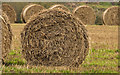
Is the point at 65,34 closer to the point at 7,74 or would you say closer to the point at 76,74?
the point at 76,74

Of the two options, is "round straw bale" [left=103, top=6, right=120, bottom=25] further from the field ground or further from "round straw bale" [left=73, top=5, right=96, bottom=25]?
the field ground

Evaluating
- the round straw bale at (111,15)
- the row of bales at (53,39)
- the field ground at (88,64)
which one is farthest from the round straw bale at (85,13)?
the row of bales at (53,39)

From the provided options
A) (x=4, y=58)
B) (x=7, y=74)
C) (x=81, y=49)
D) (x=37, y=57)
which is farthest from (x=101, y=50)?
(x=7, y=74)

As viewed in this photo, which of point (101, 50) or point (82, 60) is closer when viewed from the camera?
point (82, 60)

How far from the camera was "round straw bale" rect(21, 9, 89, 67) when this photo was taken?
24.0 feet

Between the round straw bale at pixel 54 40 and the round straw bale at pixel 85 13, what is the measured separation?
14.5m

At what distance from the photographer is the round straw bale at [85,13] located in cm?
2203

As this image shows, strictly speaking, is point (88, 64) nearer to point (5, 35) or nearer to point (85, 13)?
point (5, 35)

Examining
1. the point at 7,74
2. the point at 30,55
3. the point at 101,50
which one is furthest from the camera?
the point at 101,50

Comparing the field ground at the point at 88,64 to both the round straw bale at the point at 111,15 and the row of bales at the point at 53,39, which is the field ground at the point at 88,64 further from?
the round straw bale at the point at 111,15

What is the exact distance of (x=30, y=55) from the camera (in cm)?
729

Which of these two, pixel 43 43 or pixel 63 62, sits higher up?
pixel 43 43

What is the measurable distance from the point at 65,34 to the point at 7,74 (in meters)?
2.29

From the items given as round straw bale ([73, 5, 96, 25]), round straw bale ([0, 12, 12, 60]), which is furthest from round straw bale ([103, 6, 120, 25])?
round straw bale ([0, 12, 12, 60])
